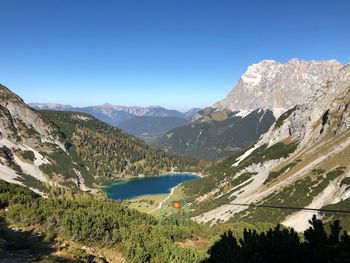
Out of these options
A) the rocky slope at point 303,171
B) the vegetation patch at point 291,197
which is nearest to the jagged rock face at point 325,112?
the rocky slope at point 303,171

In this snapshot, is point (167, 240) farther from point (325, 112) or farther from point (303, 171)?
point (325, 112)

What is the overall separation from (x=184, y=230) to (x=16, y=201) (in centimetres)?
2733

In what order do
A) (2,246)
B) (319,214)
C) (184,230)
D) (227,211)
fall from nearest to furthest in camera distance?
(2,246) < (184,230) < (319,214) < (227,211)

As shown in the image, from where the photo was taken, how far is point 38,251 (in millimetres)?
31672

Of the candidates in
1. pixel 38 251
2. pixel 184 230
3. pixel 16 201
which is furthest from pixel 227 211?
pixel 38 251

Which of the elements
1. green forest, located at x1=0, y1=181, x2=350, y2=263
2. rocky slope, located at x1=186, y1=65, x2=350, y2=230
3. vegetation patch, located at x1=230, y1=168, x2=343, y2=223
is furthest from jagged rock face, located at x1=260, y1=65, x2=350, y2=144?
green forest, located at x1=0, y1=181, x2=350, y2=263

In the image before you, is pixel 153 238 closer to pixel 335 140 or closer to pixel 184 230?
pixel 184 230

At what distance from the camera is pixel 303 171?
127 meters

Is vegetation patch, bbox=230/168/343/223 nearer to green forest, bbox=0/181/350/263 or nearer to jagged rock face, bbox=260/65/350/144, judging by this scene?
jagged rock face, bbox=260/65/350/144

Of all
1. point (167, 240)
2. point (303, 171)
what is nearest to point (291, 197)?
point (303, 171)

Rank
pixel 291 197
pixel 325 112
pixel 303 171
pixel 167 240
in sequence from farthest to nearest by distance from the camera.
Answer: pixel 325 112, pixel 303 171, pixel 291 197, pixel 167 240

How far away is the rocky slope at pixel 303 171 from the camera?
104 meters

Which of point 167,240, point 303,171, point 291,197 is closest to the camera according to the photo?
point 167,240

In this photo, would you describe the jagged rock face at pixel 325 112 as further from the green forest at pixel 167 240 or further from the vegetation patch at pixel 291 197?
the green forest at pixel 167 240
